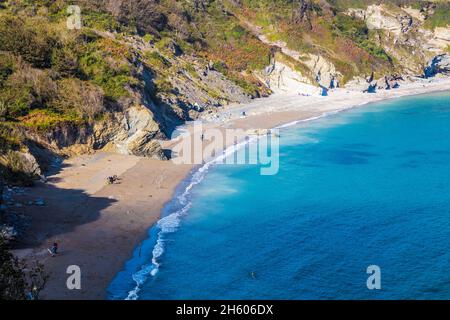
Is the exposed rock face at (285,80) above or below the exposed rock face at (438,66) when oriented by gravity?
below

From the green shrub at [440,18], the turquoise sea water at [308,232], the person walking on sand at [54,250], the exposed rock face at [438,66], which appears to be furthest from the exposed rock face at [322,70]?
the person walking on sand at [54,250]

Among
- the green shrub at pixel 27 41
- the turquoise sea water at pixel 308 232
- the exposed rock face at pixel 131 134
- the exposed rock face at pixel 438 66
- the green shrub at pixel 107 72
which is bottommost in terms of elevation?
the turquoise sea water at pixel 308 232

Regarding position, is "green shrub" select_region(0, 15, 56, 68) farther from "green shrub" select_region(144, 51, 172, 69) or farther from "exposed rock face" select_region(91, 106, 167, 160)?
"green shrub" select_region(144, 51, 172, 69)

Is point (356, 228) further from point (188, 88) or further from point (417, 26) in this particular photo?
point (417, 26)

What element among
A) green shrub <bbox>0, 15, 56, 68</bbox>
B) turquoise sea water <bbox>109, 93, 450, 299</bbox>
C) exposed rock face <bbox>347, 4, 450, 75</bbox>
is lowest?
turquoise sea water <bbox>109, 93, 450, 299</bbox>

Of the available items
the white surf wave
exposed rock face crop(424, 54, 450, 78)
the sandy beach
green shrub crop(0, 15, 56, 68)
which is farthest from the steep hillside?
the white surf wave

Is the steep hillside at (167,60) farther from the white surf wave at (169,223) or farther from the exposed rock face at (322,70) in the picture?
the white surf wave at (169,223)
